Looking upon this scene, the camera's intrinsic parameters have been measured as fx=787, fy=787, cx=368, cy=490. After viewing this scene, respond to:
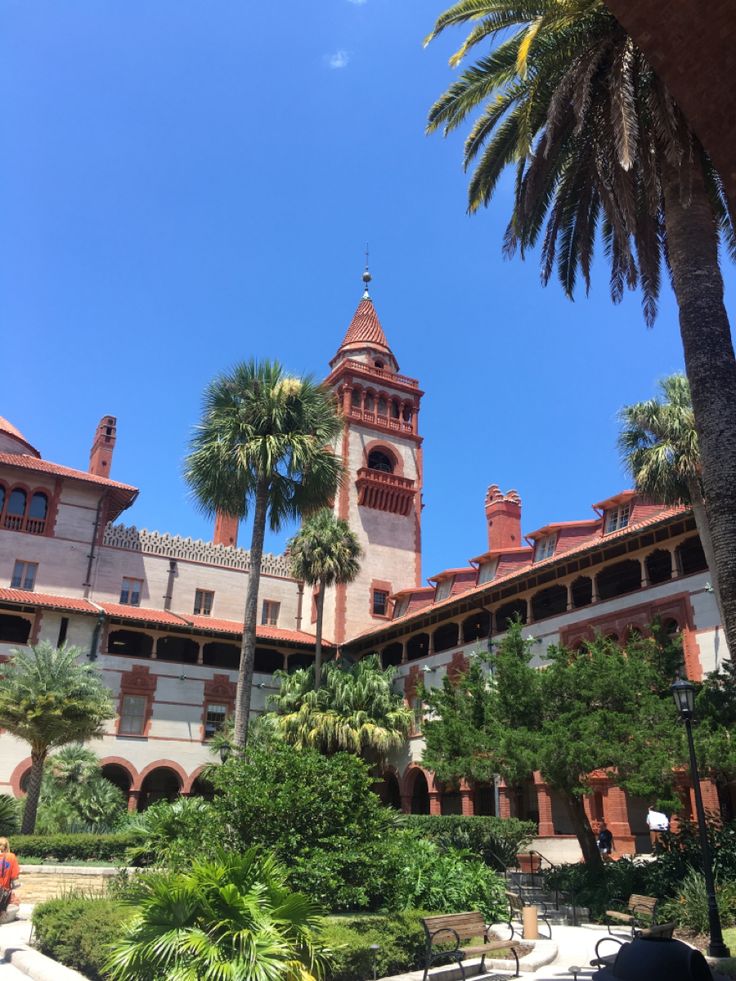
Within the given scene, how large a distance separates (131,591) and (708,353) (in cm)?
3525

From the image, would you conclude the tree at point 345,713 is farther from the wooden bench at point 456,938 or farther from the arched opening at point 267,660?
the wooden bench at point 456,938

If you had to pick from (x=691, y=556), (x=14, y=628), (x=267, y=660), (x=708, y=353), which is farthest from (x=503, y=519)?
(x=708, y=353)

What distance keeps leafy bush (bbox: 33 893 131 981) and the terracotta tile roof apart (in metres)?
23.9

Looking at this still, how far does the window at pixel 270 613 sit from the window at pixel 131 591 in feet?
23.7

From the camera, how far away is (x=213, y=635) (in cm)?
3906

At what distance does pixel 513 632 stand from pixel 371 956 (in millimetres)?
12175

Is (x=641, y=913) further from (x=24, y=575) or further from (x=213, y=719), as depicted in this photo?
(x=24, y=575)

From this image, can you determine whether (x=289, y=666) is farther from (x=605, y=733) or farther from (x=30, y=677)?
(x=605, y=733)

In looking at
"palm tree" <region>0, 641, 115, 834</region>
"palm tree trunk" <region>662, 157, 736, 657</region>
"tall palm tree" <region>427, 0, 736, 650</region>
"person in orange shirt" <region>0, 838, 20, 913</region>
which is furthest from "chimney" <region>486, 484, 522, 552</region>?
"person in orange shirt" <region>0, 838, 20, 913</region>

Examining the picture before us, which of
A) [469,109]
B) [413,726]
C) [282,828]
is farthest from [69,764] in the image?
[469,109]

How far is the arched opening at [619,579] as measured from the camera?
29.1 m

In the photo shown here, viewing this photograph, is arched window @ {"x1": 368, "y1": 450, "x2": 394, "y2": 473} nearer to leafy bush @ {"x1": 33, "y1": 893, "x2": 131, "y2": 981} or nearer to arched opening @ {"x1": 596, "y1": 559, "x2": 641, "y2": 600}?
arched opening @ {"x1": 596, "y1": 559, "x2": 641, "y2": 600}

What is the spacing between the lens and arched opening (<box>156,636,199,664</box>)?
3906cm

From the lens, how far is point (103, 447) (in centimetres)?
4597
